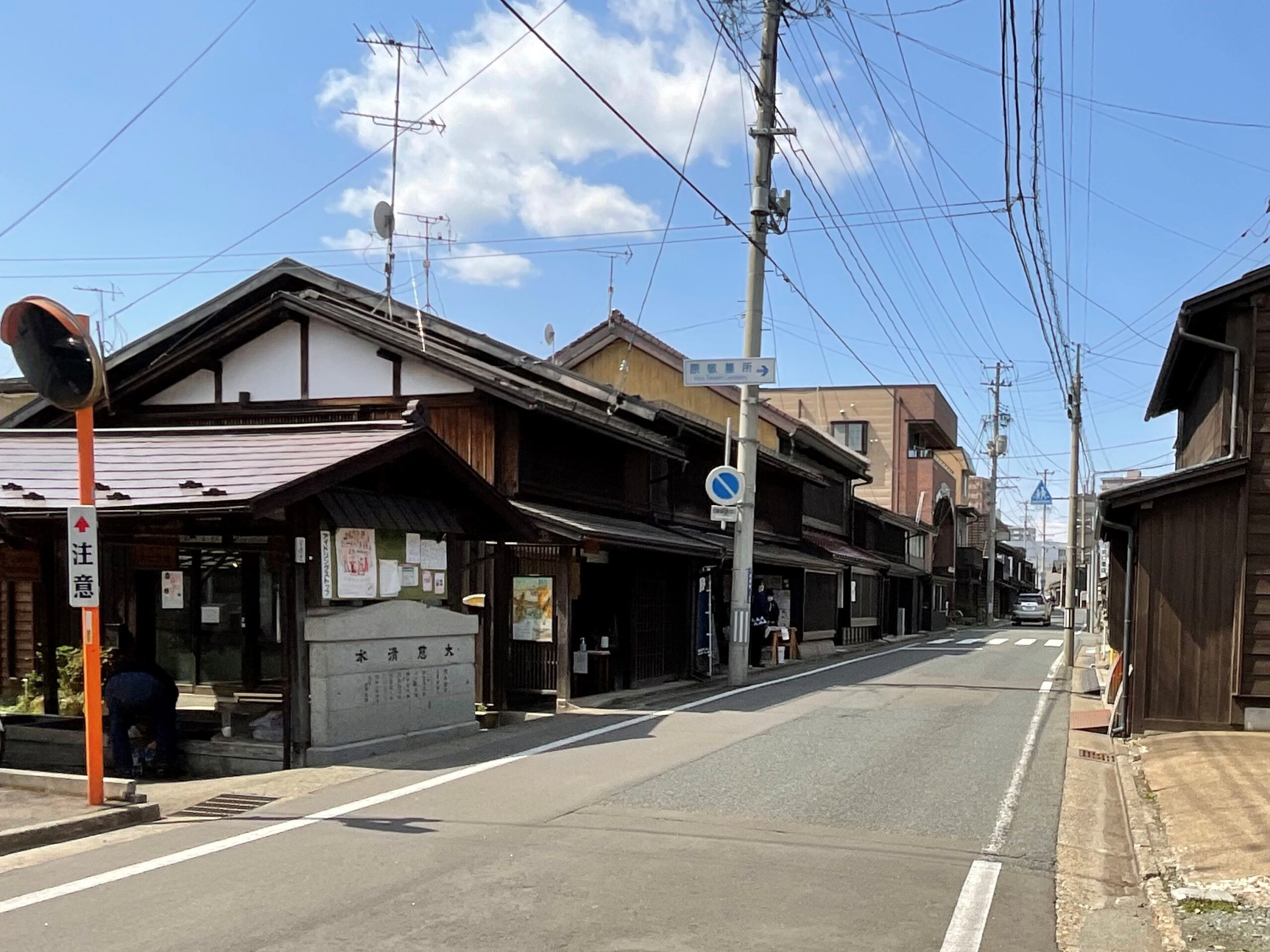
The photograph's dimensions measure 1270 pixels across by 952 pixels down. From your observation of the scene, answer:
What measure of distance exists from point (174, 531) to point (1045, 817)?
919cm

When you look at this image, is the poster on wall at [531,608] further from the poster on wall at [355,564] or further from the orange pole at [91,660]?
the orange pole at [91,660]

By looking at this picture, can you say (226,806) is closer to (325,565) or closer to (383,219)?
(325,565)

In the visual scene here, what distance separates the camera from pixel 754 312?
65.1ft

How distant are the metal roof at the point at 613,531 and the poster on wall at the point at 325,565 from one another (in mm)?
3612

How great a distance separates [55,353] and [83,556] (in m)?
1.59

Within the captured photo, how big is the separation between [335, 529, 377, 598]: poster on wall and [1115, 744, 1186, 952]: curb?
7.85 metres

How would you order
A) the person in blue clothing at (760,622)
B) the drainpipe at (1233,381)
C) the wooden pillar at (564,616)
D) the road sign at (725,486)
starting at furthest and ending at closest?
the person in blue clothing at (760,622) → the road sign at (725,486) → the wooden pillar at (564,616) → the drainpipe at (1233,381)

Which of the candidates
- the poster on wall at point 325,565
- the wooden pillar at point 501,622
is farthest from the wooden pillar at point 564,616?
the poster on wall at point 325,565

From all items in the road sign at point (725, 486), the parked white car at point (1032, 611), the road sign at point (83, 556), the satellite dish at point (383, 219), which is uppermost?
the satellite dish at point (383, 219)

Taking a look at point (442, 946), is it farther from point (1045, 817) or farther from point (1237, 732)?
point (1237, 732)

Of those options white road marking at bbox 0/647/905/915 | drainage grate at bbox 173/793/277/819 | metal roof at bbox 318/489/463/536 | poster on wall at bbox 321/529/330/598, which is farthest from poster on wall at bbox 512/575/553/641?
drainage grate at bbox 173/793/277/819

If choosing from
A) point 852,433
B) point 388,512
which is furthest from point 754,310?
point 852,433

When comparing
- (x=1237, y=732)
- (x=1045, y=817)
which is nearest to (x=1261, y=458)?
(x=1237, y=732)

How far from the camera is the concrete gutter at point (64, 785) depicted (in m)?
8.36
